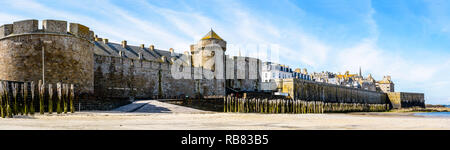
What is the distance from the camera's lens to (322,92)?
1955 inches

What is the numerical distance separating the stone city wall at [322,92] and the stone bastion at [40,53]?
1092 inches

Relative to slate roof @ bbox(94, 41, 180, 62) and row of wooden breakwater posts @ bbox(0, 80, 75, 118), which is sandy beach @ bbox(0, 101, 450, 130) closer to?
row of wooden breakwater posts @ bbox(0, 80, 75, 118)

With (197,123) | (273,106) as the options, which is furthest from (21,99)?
(273,106)

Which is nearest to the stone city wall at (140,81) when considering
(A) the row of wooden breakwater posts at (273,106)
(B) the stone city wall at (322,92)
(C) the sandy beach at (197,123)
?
(A) the row of wooden breakwater posts at (273,106)

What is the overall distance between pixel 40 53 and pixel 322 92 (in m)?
39.3

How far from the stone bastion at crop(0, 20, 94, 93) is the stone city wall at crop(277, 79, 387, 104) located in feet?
91.0

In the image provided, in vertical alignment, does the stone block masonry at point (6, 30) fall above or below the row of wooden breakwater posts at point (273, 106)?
above

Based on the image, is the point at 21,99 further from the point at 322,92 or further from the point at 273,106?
the point at 322,92

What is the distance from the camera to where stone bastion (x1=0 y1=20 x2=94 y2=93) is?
18.9 metres

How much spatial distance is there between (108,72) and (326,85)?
3385cm

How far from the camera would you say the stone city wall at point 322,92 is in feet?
141

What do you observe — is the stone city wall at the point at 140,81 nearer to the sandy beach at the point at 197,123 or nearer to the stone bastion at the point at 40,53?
the stone bastion at the point at 40,53
